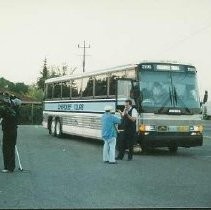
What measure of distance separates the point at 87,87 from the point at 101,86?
188cm

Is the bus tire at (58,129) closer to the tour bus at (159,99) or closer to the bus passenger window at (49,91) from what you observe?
the bus passenger window at (49,91)

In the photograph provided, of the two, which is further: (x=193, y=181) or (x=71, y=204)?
(x=193, y=181)

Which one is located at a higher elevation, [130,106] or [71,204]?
Answer: [130,106]

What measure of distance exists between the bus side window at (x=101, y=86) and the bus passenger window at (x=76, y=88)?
230cm

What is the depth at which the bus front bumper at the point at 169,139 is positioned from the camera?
20016 millimetres

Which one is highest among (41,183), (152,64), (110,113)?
(152,64)

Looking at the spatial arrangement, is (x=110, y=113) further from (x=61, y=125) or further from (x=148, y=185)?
(x=61, y=125)

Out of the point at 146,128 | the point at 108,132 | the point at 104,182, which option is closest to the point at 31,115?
the point at 146,128

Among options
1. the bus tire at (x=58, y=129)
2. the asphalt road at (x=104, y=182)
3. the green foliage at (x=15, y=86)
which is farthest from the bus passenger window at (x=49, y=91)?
the green foliage at (x=15, y=86)

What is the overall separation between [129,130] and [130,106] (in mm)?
770

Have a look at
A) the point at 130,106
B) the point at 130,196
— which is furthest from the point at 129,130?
the point at 130,196

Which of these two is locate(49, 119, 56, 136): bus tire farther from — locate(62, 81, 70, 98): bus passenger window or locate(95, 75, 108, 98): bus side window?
locate(95, 75, 108, 98): bus side window

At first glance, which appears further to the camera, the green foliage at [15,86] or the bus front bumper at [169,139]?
the green foliage at [15,86]

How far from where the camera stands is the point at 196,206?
32.6ft
